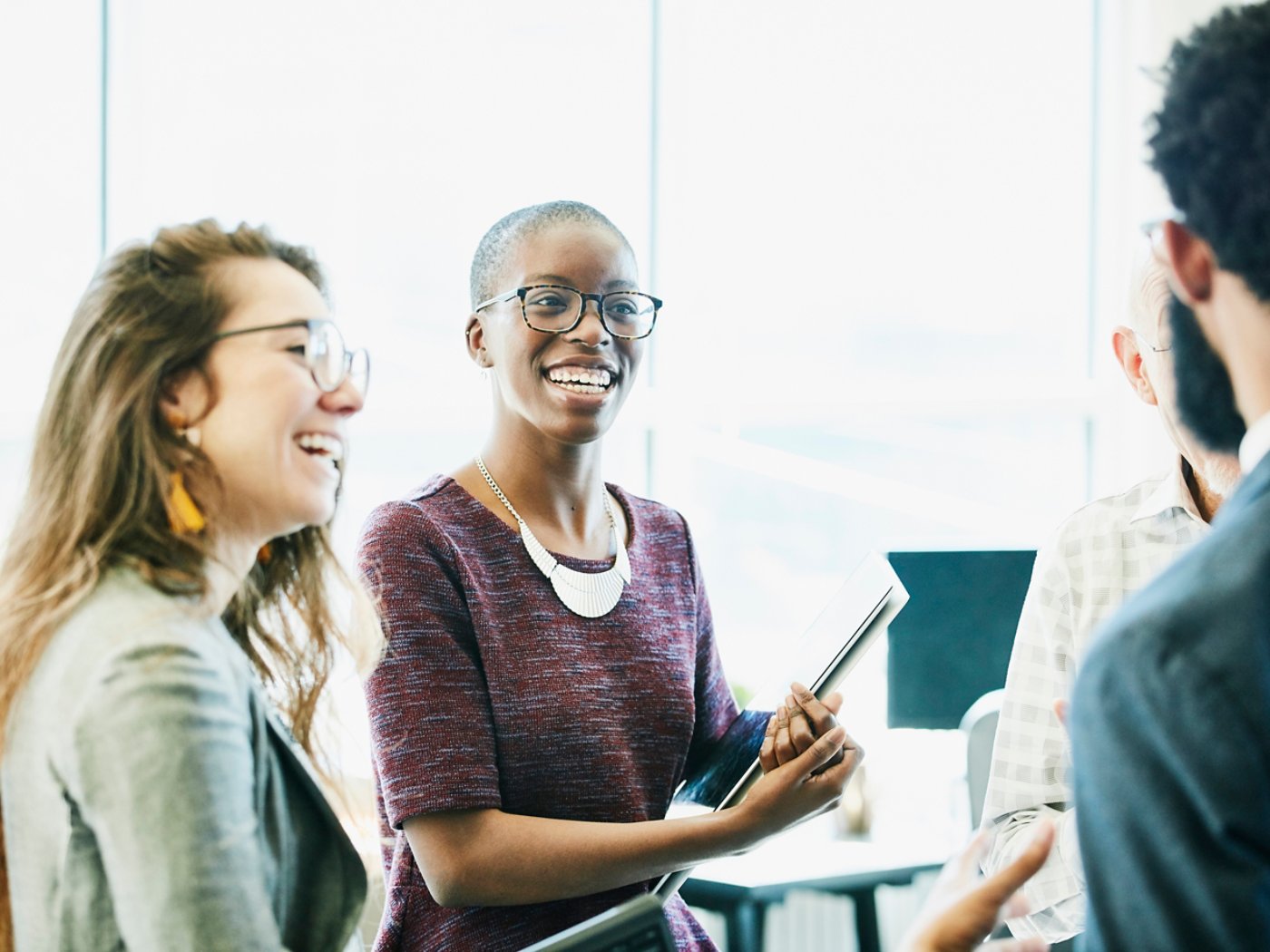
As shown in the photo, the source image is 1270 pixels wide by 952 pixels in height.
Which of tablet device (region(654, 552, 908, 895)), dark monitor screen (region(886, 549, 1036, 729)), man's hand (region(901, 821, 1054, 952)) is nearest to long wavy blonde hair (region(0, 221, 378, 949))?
man's hand (region(901, 821, 1054, 952))

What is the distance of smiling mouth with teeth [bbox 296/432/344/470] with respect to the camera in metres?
1.10

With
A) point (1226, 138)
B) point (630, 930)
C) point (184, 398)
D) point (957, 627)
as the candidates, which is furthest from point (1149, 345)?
point (957, 627)

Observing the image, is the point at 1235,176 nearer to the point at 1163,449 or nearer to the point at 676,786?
the point at 676,786

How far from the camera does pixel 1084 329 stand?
4086 mm

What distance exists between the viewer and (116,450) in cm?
102

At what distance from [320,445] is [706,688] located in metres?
0.75

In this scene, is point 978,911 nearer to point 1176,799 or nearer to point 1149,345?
point 1176,799

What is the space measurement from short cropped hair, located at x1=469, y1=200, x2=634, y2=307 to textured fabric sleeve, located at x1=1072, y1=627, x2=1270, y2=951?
1021 millimetres

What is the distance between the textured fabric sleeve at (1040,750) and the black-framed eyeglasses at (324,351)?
834mm

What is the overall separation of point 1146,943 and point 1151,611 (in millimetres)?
191

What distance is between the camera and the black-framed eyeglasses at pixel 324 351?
1.10 meters

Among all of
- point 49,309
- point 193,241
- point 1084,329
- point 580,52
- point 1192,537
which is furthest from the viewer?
point 1084,329

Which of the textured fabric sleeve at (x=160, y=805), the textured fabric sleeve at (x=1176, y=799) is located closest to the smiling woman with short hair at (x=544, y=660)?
the textured fabric sleeve at (x=160, y=805)

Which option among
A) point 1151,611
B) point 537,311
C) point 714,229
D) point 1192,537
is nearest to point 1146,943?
point 1151,611
